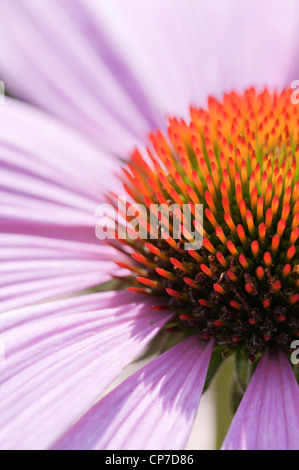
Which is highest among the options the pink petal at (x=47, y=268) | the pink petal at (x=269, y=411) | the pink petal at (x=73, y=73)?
the pink petal at (x=73, y=73)

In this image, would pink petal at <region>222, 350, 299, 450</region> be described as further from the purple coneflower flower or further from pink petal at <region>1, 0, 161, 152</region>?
pink petal at <region>1, 0, 161, 152</region>

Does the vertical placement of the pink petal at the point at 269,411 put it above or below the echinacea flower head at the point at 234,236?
below

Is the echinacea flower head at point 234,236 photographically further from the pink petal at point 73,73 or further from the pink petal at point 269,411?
the pink petal at point 73,73

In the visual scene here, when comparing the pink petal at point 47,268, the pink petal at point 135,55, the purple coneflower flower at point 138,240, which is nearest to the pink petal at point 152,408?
the purple coneflower flower at point 138,240

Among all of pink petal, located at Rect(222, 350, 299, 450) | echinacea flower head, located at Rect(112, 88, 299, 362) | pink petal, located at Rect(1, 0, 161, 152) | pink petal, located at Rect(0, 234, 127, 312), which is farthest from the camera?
pink petal, located at Rect(1, 0, 161, 152)

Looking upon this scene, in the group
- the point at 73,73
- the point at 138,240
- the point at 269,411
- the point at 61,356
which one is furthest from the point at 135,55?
the point at 269,411

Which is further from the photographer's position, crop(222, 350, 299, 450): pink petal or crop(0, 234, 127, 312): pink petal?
crop(0, 234, 127, 312): pink petal

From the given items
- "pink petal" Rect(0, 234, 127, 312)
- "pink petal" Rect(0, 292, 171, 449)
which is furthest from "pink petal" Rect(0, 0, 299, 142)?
"pink petal" Rect(0, 292, 171, 449)
